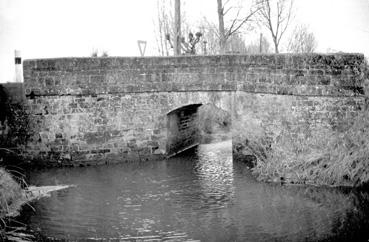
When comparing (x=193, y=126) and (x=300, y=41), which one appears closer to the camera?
(x=193, y=126)

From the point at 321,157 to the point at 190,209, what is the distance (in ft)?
11.4

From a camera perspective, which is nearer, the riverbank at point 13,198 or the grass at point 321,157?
the riverbank at point 13,198

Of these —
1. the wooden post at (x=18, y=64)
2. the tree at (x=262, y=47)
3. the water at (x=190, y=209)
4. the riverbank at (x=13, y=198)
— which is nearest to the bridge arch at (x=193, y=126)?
the water at (x=190, y=209)

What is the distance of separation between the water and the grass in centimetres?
40

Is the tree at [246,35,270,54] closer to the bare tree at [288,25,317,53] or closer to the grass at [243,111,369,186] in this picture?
the bare tree at [288,25,317,53]

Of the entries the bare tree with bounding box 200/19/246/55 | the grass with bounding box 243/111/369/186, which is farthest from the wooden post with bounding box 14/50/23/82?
the bare tree with bounding box 200/19/246/55

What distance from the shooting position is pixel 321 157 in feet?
39.7

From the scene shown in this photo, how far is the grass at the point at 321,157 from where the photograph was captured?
11.5 meters

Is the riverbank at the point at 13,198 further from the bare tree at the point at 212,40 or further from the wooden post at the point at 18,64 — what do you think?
the bare tree at the point at 212,40

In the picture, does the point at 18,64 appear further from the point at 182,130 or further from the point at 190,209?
the point at 190,209

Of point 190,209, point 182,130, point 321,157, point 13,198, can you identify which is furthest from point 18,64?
point 321,157

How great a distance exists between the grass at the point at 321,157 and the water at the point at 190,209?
1.30ft

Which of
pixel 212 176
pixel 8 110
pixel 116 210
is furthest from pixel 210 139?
pixel 116 210

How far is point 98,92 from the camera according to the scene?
48.9 feet
